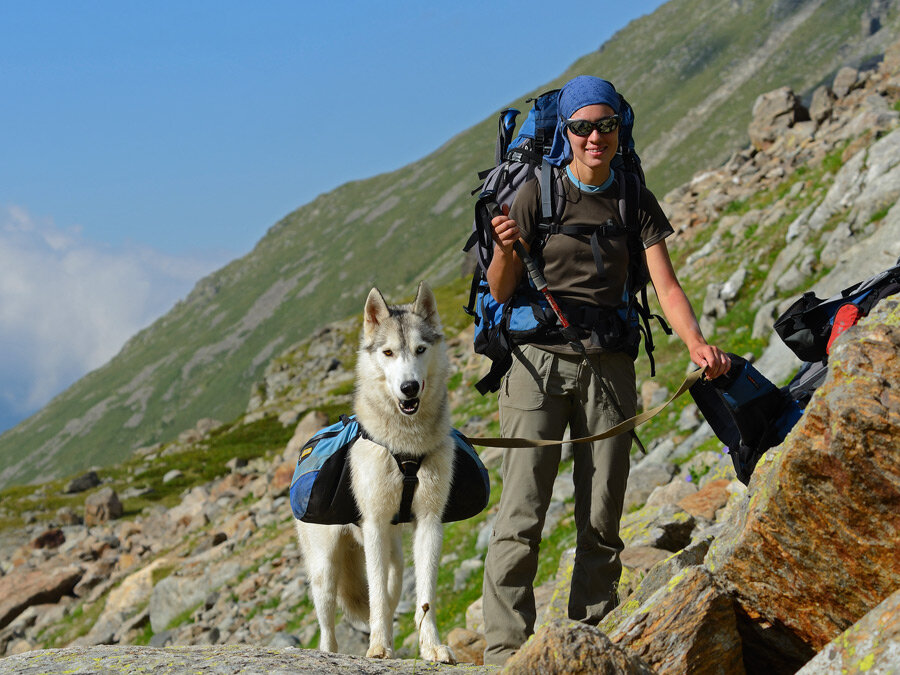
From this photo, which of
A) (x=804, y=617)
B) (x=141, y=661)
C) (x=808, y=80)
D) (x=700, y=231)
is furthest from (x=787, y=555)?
(x=808, y=80)

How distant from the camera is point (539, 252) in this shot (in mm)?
6180

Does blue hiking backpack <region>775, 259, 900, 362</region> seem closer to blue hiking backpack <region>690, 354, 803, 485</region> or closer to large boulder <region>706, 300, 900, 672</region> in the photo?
blue hiking backpack <region>690, 354, 803, 485</region>

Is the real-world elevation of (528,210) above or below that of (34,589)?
above

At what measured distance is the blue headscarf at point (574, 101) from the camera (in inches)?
234

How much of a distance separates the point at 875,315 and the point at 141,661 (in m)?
5.20

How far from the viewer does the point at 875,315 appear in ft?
15.0

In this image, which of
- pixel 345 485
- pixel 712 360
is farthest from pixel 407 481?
pixel 712 360

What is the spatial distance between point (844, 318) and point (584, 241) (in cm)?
206

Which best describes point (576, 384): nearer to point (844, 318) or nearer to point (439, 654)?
point (844, 318)

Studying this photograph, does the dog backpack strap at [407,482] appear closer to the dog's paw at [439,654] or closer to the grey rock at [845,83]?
the dog's paw at [439,654]

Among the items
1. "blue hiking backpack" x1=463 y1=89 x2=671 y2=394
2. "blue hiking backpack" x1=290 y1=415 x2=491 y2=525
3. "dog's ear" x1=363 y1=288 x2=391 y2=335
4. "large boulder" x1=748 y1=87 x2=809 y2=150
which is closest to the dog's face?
"dog's ear" x1=363 y1=288 x2=391 y2=335

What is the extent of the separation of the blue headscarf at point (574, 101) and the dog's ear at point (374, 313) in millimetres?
2481

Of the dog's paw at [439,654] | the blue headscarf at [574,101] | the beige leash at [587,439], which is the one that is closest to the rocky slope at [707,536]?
the dog's paw at [439,654]

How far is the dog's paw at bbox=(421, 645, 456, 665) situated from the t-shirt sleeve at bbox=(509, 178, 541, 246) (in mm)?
3468
